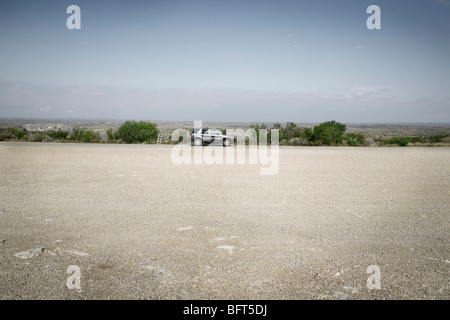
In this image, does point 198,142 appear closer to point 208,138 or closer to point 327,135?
point 208,138

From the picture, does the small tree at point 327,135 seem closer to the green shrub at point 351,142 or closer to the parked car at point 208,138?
the green shrub at point 351,142

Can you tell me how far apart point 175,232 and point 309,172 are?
702 centimetres

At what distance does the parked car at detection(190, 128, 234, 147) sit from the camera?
21.5m

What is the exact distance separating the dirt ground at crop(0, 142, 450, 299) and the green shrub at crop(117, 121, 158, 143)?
16.7 meters

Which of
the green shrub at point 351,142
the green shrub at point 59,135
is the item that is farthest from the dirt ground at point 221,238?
the green shrub at point 59,135

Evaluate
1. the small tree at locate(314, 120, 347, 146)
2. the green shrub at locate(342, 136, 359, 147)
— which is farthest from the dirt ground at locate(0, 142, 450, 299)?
the green shrub at locate(342, 136, 359, 147)

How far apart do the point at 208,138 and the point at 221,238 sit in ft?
56.7

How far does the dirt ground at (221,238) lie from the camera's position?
3.24 metres

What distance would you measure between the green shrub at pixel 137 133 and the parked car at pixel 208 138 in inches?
230

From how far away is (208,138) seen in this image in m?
21.6

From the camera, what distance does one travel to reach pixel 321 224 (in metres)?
5.25
